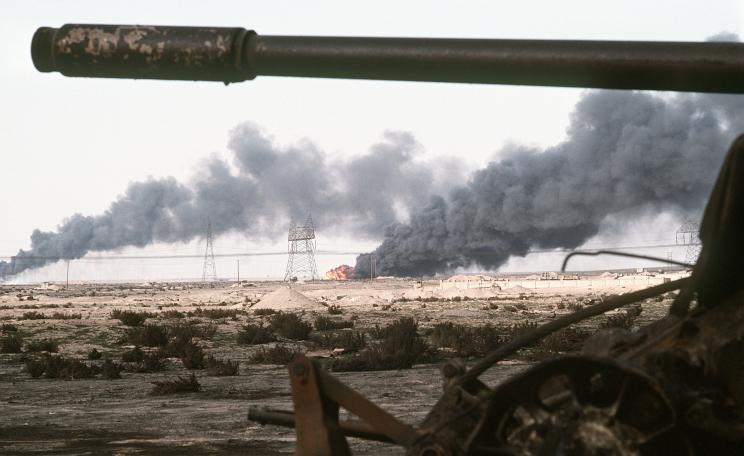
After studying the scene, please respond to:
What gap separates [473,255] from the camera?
16062cm

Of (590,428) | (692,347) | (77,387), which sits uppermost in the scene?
(692,347)

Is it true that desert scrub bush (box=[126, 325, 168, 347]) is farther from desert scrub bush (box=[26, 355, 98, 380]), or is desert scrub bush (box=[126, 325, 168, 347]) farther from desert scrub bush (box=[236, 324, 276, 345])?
desert scrub bush (box=[26, 355, 98, 380])

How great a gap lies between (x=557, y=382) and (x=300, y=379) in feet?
3.52

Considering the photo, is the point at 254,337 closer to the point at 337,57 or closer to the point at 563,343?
the point at 563,343

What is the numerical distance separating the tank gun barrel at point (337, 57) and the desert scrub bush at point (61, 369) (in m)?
13.4

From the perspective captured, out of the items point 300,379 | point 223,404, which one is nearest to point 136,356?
point 223,404

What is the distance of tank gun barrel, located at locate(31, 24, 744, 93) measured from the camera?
4.04 m

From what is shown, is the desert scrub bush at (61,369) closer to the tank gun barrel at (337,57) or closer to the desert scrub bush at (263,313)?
the tank gun barrel at (337,57)

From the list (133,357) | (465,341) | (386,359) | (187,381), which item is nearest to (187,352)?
(133,357)

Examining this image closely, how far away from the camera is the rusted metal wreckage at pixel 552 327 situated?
305 cm

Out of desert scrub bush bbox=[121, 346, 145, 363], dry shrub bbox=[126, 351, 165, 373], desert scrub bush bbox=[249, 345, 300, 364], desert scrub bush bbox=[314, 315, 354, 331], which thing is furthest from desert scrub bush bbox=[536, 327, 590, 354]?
desert scrub bush bbox=[314, 315, 354, 331]

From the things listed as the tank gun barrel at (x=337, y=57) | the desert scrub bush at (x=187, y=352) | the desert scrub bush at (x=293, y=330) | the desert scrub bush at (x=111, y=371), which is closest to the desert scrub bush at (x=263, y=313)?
the desert scrub bush at (x=293, y=330)

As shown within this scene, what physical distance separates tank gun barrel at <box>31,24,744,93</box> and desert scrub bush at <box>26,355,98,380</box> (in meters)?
13.4

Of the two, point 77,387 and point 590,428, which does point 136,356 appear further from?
point 590,428
